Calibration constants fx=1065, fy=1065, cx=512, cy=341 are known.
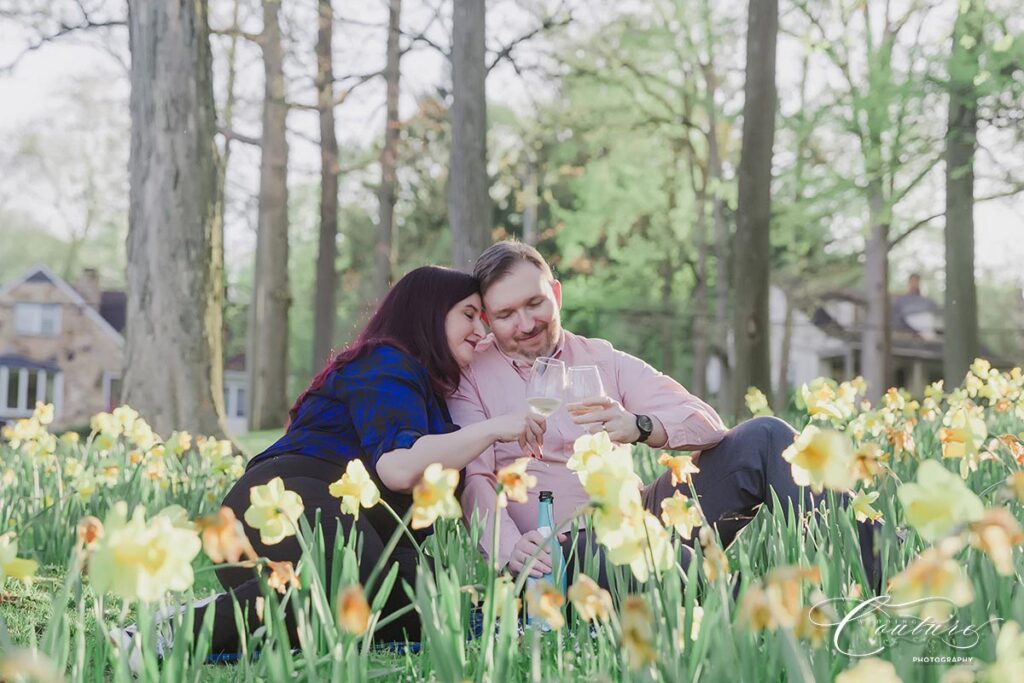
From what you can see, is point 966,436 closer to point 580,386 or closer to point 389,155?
point 580,386

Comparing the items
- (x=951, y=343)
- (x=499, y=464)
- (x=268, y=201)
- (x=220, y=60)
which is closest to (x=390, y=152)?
(x=268, y=201)

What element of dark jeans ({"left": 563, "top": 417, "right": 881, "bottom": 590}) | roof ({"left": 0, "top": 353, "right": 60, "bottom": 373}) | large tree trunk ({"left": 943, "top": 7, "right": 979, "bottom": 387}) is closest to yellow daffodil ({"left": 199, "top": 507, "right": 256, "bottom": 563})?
dark jeans ({"left": 563, "top": 417, "right": 881, "bottom": 590})

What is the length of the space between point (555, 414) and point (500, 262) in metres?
0.50

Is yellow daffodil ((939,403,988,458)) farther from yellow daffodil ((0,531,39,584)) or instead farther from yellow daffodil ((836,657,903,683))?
yellow daffodil ((0,531,39,584))

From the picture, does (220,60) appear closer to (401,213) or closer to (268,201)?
(268,201)

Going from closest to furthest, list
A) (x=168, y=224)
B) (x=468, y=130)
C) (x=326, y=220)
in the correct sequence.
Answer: (x=168, y=224) < (x=468, y=130) < (x=326, y=220)

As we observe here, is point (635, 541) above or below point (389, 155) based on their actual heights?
below

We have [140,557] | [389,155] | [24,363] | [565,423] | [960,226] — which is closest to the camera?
[140,557]

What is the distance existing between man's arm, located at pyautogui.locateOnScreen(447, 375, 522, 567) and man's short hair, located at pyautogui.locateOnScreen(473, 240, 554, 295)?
12.9 inches

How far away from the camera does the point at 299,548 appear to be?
267cm

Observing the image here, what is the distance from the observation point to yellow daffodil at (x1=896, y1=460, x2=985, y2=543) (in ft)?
4.26

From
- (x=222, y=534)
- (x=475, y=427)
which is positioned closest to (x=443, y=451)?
(x=475, y=427)

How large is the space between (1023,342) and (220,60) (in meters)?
26.2

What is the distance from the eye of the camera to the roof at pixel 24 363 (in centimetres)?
3391
